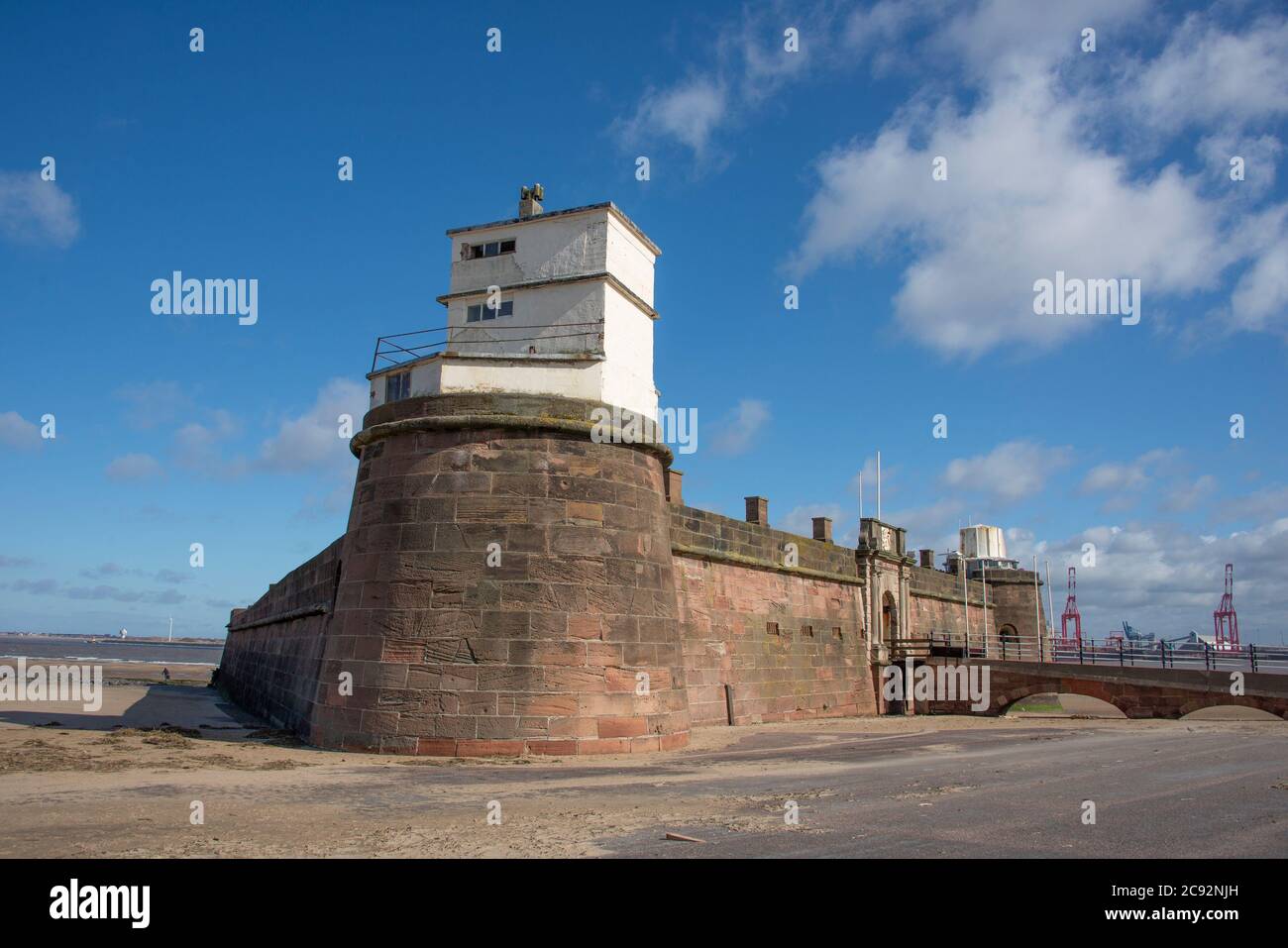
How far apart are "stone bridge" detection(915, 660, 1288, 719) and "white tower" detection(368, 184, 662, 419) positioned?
669 inches

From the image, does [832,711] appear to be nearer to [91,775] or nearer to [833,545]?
[833,545]

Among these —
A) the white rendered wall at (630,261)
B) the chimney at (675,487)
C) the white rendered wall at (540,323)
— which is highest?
the white rendered wall at (630,261)

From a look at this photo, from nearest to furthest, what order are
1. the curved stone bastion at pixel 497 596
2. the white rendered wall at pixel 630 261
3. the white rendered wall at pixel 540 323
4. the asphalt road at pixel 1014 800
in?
the asphalt road at pixel 1014 800
the curved stone bastion at pixel 497 596
the white rendered wall at pixel 540 323
the white rendered wall at pixel 630 261

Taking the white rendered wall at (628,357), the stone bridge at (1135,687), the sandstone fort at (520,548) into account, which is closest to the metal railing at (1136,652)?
the stone bridge at (1135,687)

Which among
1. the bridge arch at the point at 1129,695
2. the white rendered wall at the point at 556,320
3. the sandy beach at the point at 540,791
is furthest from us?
the bridge arch at the point at 1129,695

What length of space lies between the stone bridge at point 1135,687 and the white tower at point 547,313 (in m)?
17.0

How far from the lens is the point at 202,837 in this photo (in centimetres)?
745

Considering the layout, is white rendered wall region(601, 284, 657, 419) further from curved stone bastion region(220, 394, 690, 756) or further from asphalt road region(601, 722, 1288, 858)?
asphalt road region(601, 722, 1288, 858)

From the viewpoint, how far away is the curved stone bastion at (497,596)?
14.3 meters

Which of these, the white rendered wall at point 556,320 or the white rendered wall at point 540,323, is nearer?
the white rendered wall at point 556,320

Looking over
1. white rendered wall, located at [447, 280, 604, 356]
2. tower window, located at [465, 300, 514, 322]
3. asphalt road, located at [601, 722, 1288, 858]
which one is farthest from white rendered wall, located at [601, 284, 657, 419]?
asphalt road, located at [601, 722, 1288, 858]

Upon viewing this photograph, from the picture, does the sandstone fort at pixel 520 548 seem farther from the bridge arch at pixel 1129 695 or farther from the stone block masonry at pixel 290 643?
the bridge arch at pixel 1129 695

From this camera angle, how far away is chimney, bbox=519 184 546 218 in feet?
63.6

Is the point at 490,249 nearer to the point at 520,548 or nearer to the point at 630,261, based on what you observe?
the point at 630,261
